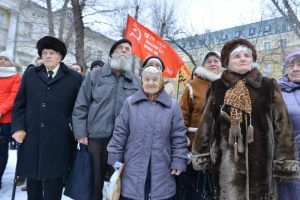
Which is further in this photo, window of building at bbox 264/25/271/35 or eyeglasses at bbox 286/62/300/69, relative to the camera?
window of building at bbox 264/25/271/35

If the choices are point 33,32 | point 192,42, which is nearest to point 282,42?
point 192,42

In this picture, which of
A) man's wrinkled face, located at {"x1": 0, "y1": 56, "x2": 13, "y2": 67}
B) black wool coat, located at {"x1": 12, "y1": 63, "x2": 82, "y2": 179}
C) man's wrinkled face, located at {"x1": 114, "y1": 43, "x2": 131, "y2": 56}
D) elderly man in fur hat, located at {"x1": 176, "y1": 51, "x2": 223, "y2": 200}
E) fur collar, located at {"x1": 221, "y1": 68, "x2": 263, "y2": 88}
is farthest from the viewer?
man's wrinkled face, located at {"x1": 0, "y1": 56, "x2": 13, "y2": 67}

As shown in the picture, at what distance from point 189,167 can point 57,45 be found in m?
2.02

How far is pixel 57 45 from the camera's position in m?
3.43

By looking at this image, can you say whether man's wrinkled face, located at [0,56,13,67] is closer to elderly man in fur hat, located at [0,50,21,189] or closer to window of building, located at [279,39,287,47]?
elderly man in fur hat, located at [0,50,21,189]

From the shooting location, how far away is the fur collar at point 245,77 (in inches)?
107

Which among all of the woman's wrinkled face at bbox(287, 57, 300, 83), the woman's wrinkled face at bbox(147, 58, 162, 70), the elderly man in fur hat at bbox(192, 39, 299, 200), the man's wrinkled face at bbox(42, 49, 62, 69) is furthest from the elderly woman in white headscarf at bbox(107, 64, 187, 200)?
the woman's wrinkled face at bbox(287, 57, 300, 83)

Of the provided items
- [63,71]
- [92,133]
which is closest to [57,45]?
[63,71]

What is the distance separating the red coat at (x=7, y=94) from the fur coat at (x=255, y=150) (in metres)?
2.88

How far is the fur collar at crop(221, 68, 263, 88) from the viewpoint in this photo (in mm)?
2730

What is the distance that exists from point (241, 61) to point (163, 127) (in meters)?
0.95

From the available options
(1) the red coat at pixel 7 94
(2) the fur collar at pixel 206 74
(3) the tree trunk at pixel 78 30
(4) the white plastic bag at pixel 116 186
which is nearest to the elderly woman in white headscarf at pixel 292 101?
(2) the fur collar at pixel 206 74

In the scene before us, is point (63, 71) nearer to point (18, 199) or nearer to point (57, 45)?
point (57, 45)

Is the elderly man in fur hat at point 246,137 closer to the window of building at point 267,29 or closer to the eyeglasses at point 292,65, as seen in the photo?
the eyeglasses at point 292,65
